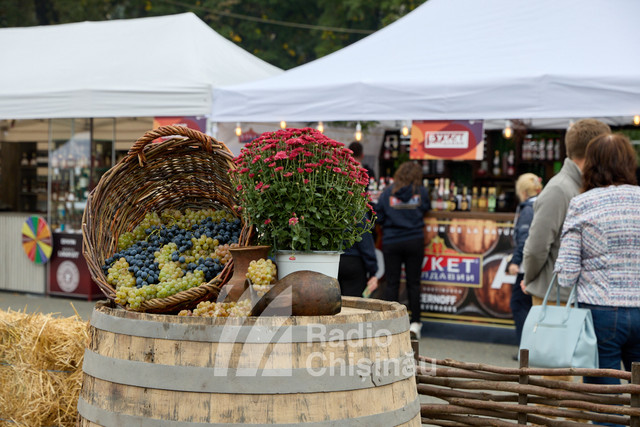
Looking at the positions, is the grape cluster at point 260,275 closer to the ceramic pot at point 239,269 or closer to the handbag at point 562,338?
the ceramic pot at point 239,269

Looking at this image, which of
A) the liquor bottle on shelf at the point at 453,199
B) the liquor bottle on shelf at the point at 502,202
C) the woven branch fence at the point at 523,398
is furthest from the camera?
the liquor bottle on shelf at the point at 502,202

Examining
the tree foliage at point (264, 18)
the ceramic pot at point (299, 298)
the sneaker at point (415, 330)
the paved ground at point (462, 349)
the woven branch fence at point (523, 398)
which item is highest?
the tree foliage at point (264, 18)

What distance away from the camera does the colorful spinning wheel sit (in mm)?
9586

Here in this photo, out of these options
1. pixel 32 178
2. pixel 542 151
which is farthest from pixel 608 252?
pixel 32 178

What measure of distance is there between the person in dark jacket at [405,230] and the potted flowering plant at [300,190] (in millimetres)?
4798

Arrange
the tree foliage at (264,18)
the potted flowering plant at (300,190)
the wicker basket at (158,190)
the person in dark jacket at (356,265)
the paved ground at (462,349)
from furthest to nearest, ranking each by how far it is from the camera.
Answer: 1. the tree foliage at (264,18)
2. the paved ground at (462,349)
3. the person in dark jacket at (356,265)
4. the wicker basket at (158,190)
5. the potted flowering plant at (300,190)

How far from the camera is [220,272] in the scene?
97.0 inches

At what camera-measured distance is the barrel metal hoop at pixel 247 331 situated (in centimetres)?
207

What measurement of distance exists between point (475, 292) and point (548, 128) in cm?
406

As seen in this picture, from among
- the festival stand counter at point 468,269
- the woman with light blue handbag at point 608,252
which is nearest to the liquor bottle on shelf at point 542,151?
the festival stand counter at point 468,269

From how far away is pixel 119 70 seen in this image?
9.01 m

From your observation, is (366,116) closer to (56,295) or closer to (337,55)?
(337,55)

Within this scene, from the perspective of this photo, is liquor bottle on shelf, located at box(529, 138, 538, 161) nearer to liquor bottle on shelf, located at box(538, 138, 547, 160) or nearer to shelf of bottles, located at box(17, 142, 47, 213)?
liquor bottle on shelf, located at box(538, 138, 547, 160)

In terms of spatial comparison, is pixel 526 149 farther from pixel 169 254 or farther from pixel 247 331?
pixel 247 331
